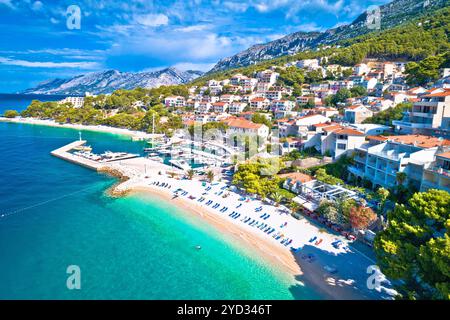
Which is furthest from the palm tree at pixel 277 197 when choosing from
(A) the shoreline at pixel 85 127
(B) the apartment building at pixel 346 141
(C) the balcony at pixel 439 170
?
(A) the shoreline at pixel 85 127

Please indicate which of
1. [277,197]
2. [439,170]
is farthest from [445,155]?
[277,197]

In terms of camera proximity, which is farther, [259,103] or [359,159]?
[259,103]

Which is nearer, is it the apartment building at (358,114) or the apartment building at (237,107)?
the apartment building at (358,114)

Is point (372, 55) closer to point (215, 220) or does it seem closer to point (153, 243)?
point (215, 220)

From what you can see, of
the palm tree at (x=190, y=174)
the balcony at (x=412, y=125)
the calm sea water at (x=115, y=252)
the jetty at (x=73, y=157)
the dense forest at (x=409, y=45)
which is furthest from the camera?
the dense forest at (x=409, y=45)

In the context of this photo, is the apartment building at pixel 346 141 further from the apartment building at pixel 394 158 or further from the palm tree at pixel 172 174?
the palm tree at pixel 172 174

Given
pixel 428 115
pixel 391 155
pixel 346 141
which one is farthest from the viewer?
pixel 346 141

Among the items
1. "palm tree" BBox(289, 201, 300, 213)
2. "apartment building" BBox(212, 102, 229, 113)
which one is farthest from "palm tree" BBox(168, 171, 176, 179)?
"apartment building" BBox(212, 102, 229, 113)

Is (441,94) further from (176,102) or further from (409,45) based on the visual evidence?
(176,102)
